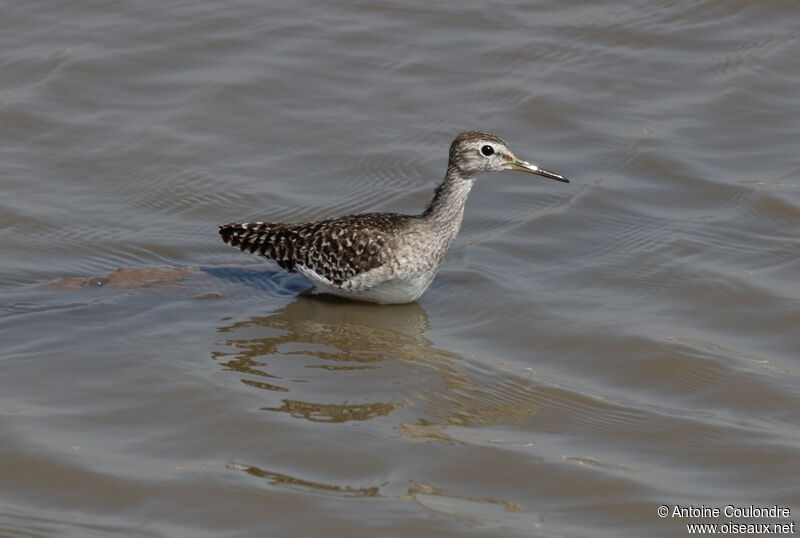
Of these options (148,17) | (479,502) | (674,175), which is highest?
(148,17)

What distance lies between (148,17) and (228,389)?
7.74 metres

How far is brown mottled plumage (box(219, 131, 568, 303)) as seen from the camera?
33.7 feet

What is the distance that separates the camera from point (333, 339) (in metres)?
9.65

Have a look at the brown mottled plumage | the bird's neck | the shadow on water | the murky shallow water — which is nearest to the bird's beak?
the brown mottled plumage

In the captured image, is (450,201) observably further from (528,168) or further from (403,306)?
(403,306)

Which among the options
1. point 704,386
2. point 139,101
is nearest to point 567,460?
point 704,386

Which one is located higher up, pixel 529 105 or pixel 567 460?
pixel 529 105

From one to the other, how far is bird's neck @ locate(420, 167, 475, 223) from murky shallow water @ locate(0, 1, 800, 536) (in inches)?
23.2

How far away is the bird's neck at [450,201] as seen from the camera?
414 inches

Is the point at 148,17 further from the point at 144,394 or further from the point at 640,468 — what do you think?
→ the point at 640,468

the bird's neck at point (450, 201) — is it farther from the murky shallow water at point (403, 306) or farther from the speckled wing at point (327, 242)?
the murky shallow water at point (403, 306)

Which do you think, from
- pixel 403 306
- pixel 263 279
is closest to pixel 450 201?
pixel 403 306

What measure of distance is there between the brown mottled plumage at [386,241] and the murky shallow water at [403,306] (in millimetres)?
264

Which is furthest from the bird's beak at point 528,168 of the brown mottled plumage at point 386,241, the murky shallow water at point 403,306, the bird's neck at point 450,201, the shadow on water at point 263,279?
the shadow on water at point 263,279
